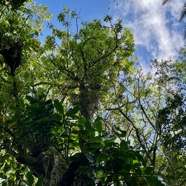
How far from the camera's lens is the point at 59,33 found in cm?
1409

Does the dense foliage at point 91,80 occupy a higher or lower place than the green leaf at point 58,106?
higher

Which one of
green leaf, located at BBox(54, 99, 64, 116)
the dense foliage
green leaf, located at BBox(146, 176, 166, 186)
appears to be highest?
the dense foliage

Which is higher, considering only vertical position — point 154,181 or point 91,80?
point 91,80

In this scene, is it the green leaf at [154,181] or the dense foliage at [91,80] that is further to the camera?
the dense foliage at [91,80]

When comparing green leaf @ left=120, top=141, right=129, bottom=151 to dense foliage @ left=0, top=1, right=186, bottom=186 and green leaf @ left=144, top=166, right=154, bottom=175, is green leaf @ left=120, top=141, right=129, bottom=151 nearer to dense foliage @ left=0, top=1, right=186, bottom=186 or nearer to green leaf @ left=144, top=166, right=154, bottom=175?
green leaf @ left=144, top=166, right=154, bottom=175

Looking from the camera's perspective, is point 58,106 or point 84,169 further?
point 58,106

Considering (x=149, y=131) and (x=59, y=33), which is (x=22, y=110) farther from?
(x=149, y=131)

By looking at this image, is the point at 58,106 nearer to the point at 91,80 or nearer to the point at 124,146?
the point at 124,146

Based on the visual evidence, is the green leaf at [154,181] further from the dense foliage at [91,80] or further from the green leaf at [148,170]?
the dense foliage at [91,80]

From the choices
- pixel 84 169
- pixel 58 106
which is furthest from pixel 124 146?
pixel 58 106

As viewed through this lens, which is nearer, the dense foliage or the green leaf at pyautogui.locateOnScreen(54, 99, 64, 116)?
the green leaf at pyautogui.locateOnScreen(54, 99, 64, 116)

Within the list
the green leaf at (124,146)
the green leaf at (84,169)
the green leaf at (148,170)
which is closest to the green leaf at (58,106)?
the green leaf at (84,169)

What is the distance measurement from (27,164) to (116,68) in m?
7.86

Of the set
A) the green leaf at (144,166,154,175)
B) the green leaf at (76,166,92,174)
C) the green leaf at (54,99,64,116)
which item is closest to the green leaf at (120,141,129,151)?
the green leaf at (144,166,154,175)
